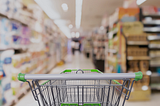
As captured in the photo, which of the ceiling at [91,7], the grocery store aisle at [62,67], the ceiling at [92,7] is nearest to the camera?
the grocery store aisle at [62,67]

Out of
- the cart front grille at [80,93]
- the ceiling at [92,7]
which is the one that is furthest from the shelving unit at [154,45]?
the cart front grille at [80,93]

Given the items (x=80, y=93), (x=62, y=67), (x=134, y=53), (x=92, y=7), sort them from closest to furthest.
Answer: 1. (x=80, y=93)
2. (x=134, y=53)
3. (x=92, y=7)
4. (x=62, y=67)

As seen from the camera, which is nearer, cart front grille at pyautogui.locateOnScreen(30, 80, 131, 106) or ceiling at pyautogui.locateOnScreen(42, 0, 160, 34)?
cart front grille at pyautogui.locateOnScreen(30, 80, 131, 106)

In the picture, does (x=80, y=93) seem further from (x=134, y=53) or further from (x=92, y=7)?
(x=92, y=7)

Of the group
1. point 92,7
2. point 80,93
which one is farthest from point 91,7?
point 80,93

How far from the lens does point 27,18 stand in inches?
124

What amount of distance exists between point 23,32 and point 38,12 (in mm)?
1384

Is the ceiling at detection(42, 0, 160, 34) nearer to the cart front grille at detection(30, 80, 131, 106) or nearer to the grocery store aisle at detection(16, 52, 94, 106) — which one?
the cart front grille at detection(30, 80, 131, 106)

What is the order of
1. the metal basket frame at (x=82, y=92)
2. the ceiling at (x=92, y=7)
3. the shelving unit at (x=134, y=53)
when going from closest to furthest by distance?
the metal basket frame at (x=82, y=92), the shelving unit at (x=134, y=53), the ceiling at (x=92, y=7)

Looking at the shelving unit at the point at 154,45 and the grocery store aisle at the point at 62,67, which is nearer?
the grocery store aisle at the point at 62,67

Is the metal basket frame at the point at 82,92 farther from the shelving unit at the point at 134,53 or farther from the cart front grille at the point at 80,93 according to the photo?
the shelving unit at the point at 134,53

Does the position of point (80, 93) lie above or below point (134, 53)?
below

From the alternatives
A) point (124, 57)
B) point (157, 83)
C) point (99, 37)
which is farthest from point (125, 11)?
point (99, 37)

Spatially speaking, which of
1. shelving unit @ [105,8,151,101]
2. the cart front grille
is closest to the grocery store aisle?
the cart front grille
